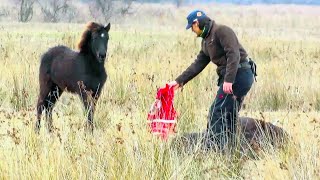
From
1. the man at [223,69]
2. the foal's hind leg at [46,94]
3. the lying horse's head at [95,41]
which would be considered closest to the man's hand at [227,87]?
the man at [223,69]

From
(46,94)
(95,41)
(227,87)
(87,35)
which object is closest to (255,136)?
(227,87)

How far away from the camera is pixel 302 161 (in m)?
5.87

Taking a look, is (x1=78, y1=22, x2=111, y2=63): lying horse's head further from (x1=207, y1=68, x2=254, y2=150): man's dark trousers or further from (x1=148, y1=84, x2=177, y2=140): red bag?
(x1=207, y1=68, x2=254, y2=150): man's dark trousers

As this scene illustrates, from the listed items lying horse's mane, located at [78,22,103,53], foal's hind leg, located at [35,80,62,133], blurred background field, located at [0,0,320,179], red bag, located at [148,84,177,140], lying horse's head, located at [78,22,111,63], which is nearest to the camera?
blurred background field, located at [0,0,320,179]

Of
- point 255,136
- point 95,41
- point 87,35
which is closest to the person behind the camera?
point 255,136

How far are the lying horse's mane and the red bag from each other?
2024 millimetres

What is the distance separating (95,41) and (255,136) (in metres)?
2.72

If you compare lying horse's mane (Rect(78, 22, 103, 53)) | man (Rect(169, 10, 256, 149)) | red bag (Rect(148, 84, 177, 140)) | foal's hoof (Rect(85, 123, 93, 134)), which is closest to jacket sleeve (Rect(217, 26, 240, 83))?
man (Rect(169, 10, 256, 149))

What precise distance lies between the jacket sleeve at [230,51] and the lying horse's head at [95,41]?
221 cm

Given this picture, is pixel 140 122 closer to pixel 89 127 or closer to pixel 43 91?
pixel 89 127

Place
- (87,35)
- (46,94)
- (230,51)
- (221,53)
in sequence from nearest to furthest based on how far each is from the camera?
(230,51), (221,53), (87,35), (46,94)

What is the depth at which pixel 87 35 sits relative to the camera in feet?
30.9

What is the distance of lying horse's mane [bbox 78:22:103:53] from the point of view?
369 inches

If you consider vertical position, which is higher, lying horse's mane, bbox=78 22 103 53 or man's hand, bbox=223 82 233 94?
lying horse's mane, bbox=78 22 103 53
